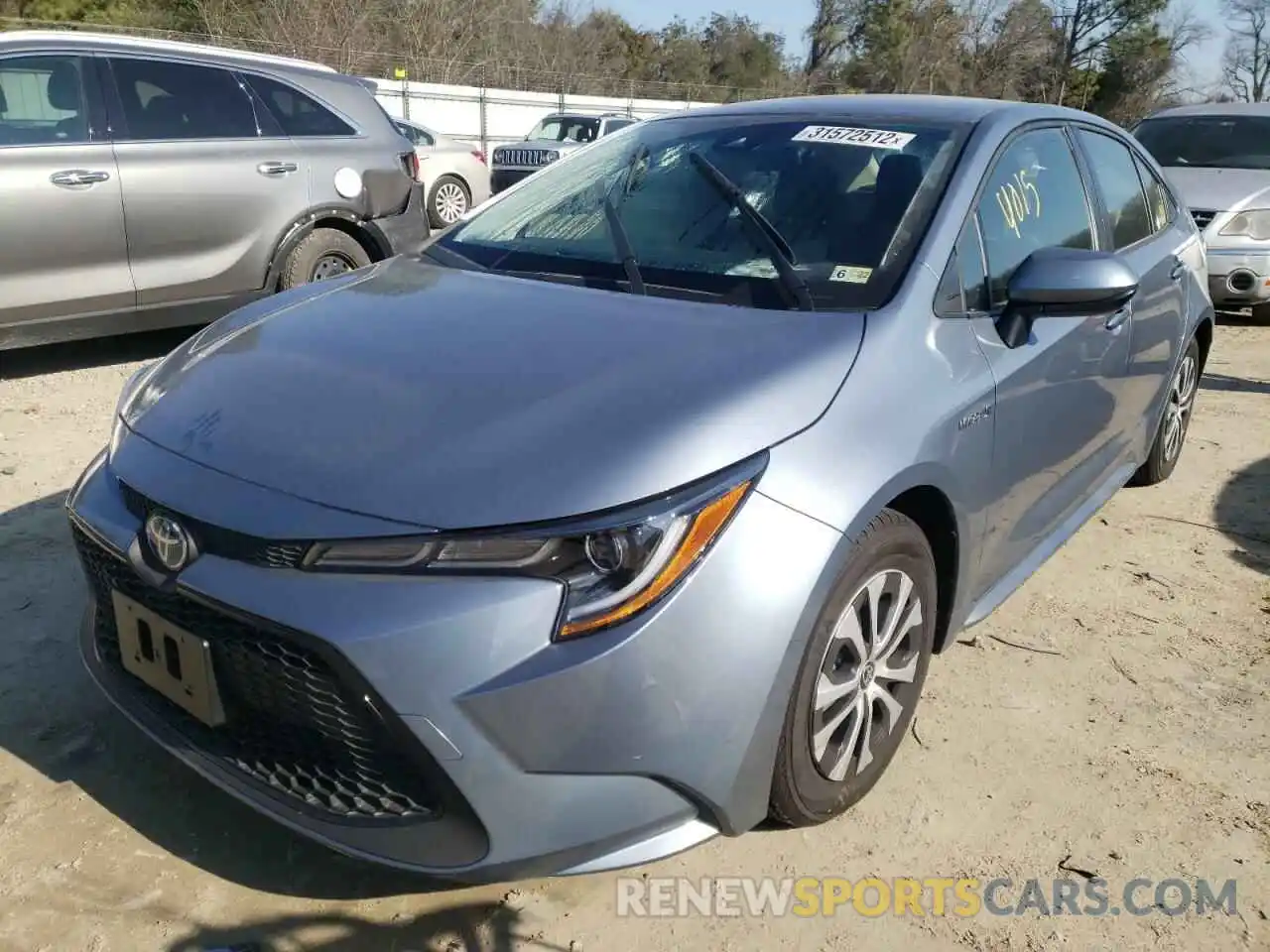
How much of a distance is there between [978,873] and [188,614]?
1.68m

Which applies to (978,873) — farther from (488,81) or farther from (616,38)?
(616,38)

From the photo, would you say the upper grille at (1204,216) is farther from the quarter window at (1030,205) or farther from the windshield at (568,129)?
the windshield at (568,129)

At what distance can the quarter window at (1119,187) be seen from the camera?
11.7ft

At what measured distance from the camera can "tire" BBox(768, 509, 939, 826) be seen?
2066 mm

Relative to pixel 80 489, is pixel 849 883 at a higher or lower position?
lower

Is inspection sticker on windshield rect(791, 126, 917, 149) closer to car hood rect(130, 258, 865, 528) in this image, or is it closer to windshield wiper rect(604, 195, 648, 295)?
windshield wiper rect(604, 195, 648, 295)

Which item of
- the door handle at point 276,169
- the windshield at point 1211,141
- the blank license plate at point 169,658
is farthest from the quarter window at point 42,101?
the windshield at point 1211,141

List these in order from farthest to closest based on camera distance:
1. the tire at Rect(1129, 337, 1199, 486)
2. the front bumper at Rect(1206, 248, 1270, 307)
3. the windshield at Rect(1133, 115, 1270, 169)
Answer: the windshield at Rect(1133, 115, 1270, 169), the front bumper at Rect(1206, 248, 1270, 307), the tire at Rect(1129, 337, 1199, 486)

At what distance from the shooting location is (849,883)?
7.30 ft

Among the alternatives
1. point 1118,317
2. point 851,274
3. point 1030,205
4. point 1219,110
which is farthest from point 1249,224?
point 851,274

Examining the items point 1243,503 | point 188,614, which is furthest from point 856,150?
point 1243,503

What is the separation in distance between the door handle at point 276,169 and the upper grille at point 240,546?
4.40m

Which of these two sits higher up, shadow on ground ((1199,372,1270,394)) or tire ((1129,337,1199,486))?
tire ((1129,337,1199,486))

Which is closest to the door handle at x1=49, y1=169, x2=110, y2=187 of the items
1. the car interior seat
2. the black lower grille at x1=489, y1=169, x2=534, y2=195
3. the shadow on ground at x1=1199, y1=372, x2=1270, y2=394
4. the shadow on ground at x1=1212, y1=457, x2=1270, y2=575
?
the car interior seat
